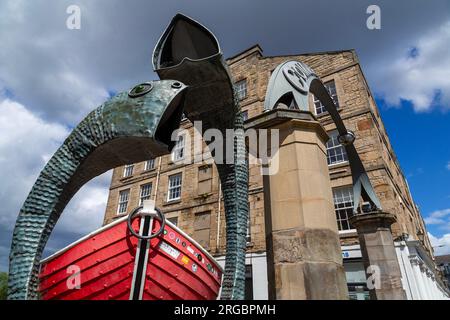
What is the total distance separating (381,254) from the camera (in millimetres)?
5871

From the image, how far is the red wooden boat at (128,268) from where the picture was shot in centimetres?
252

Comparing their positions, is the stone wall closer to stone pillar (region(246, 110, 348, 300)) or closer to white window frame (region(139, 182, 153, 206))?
white window frame (region(139, 182, 153, 206))

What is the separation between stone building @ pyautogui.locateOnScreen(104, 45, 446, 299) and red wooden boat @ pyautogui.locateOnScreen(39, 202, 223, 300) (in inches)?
391

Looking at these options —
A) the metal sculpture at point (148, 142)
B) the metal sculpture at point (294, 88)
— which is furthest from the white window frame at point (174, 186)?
the metal sculpture at point (148, 142)

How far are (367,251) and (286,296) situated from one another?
421 centimetres

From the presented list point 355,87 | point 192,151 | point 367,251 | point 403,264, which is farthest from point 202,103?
point 192,151

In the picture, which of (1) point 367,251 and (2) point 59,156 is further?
(1) point 367,251

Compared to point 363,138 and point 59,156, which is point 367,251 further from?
point 363,138

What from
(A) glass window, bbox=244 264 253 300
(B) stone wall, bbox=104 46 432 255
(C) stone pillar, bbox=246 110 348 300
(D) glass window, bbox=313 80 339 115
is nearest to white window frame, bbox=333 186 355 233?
(B) stone wall, bbox=104 46 432 255

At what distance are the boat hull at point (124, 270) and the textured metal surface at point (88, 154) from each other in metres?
0.64

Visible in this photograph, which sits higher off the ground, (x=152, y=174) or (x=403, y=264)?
(x=152, y=174)

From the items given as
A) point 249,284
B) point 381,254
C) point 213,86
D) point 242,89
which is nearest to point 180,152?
point 242,89
